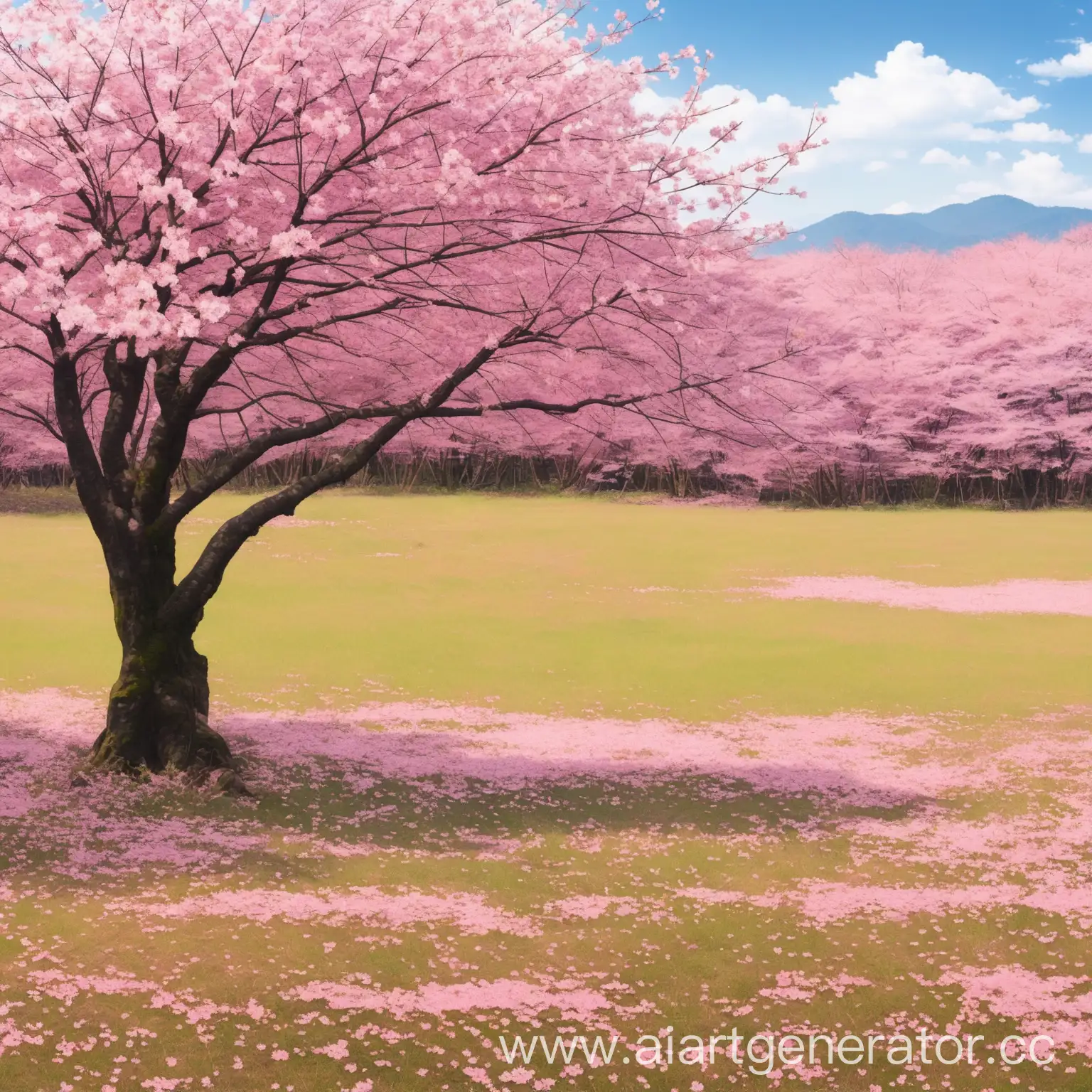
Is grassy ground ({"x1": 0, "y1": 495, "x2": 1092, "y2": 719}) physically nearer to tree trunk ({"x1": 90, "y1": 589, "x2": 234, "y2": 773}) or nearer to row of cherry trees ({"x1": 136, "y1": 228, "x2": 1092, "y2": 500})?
tree trunk ({"x1": 90, "y1": 589, "x2": 234, "y2": 773})

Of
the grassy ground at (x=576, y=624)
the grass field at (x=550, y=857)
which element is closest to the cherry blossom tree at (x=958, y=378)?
the grassy ground at (x=576, y=624)

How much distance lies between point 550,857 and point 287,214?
4.70 metres

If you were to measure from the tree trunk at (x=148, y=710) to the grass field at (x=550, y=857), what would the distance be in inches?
10.6

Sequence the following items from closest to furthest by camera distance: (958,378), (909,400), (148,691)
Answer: (148,691) → (958,378) → (909,400)

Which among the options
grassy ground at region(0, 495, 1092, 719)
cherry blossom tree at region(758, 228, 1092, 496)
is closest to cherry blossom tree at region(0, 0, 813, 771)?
grassy ground at region(0, 495, 1092, 719)

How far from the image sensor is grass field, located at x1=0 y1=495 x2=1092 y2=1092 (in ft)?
17.0

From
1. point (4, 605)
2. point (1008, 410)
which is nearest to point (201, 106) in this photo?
point (4, 605)

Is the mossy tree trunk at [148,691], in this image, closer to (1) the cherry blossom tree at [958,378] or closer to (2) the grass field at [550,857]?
(2) the grass field at [550,857]

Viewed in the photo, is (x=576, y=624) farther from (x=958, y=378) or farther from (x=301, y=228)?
(x=958, y=378)

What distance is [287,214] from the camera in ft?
29.2

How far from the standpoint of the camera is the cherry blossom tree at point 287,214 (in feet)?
→ 26.1

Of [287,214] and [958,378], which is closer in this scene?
[287,214]

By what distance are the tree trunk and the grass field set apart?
27 centimetres

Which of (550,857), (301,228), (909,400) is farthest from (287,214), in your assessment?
(909,400)
